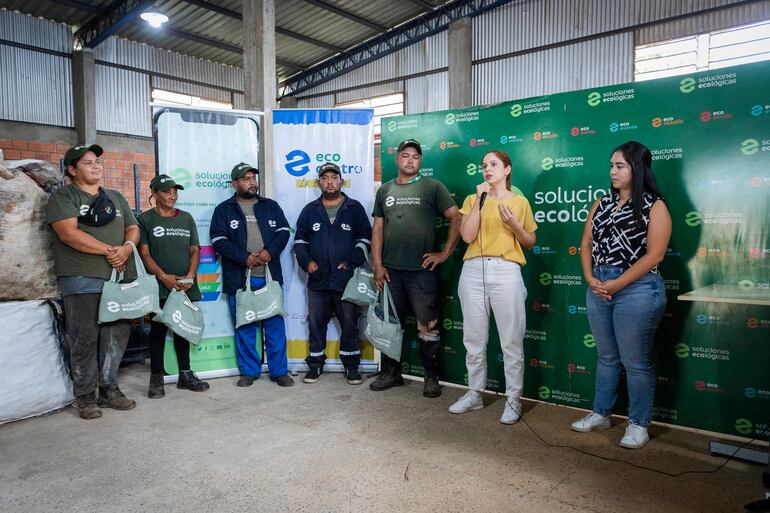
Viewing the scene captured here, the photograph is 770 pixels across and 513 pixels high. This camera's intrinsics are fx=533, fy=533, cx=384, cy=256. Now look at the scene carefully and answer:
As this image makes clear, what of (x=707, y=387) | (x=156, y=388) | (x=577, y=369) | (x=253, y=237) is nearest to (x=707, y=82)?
(x=707, y=387)

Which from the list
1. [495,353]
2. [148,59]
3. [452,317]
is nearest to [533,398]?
[495,353]

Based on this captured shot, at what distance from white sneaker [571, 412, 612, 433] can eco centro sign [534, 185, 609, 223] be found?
1.18m

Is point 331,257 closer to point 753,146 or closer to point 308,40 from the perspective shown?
point 753,146

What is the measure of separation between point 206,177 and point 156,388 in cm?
165

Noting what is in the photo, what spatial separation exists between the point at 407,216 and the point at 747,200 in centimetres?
199

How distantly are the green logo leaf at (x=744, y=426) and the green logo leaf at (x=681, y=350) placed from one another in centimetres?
42

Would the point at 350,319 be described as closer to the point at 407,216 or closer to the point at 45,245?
the point at 407,216

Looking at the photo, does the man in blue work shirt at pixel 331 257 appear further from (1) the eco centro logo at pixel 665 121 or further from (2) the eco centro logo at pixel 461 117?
(1) the eco centro logo at pixel 665 121

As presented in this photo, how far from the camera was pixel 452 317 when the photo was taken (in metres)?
3.93

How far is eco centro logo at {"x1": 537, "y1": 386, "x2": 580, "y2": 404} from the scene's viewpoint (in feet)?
11.3

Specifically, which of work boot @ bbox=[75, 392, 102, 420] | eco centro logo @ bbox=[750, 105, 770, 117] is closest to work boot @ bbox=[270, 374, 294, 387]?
work boot @ bbox=[75, 392, 102, 420]

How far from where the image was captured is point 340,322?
4172 mm

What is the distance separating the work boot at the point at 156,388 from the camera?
3.79m

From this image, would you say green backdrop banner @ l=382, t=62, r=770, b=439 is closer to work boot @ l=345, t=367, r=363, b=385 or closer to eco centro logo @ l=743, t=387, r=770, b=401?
eco centro logo @ l=743, t=387, r=770, b=401
